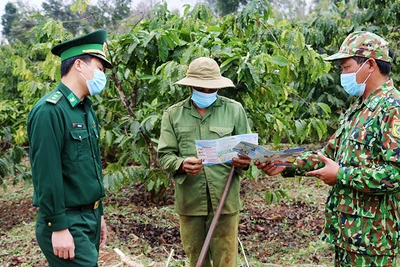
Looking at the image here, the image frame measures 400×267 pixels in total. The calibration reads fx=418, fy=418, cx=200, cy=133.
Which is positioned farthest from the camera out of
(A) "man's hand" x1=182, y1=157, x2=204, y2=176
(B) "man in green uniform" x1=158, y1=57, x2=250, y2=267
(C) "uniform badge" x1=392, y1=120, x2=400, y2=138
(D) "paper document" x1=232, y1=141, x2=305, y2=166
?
(B) "man in green uniform" x1=158, y1=57, x2=250, y2=267

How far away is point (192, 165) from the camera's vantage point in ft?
7.50

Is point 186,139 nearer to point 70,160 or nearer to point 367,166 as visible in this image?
point 70,160

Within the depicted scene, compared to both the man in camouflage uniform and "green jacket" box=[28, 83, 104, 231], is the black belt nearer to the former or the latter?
"green jacket" box=[28, 83, 104, 231]

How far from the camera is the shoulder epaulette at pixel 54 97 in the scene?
6.07 feet

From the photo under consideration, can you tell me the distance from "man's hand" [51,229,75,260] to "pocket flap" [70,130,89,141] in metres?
0.42

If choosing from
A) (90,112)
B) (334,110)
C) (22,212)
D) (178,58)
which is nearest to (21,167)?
(22,212)

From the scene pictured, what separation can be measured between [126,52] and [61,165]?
179cm

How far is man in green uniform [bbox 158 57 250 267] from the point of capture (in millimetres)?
2428

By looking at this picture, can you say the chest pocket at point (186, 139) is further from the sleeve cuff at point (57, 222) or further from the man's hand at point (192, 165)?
the sleeve cuff at point (57, 222)

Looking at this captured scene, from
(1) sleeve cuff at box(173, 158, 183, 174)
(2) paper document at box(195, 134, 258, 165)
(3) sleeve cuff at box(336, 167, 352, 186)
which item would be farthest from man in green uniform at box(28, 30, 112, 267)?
(3) sleeve cuff at box(336, 167, 352, 186)

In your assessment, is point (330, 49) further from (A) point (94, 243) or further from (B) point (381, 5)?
(A) point (94, 243)

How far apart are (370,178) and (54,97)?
1.45 metres

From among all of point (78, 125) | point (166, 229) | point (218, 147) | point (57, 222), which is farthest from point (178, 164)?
point (166, 229)

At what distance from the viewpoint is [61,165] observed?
1863 millimetres
